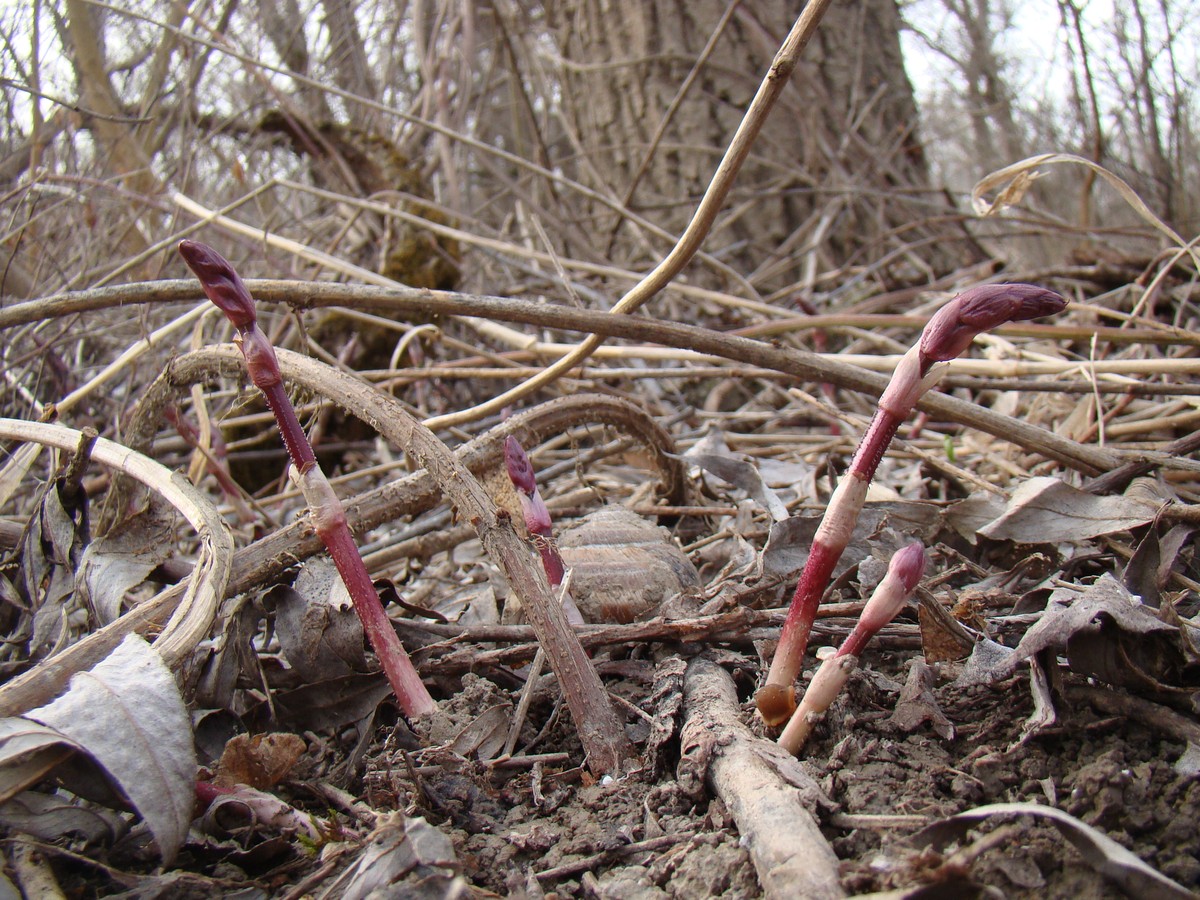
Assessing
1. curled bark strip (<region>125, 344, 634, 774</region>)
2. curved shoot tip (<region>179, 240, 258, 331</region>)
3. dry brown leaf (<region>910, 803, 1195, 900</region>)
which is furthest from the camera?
curled bark strip (<region>125, 344, 634, 774</region>)

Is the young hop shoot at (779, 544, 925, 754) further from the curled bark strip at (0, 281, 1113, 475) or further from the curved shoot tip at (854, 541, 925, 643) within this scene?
the curled bark strip at (0, 281, 1113, 475)

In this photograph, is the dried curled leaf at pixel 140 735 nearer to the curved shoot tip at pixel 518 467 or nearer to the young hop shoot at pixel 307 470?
the young hop shoot at pixel 307 470

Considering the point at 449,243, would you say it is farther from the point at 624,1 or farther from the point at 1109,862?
the point at 1109,862

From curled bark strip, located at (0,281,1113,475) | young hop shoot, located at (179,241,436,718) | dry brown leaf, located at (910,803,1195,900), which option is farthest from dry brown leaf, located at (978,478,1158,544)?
young hop shoot, located at (179,241,436,718)

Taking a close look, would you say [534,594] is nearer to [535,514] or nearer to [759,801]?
[535,514]

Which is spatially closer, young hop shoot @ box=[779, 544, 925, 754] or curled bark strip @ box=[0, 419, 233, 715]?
young hop shoot @ box=[779, 544, 925, 754]

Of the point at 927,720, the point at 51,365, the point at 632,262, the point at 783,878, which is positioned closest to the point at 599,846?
the point at 783,878
